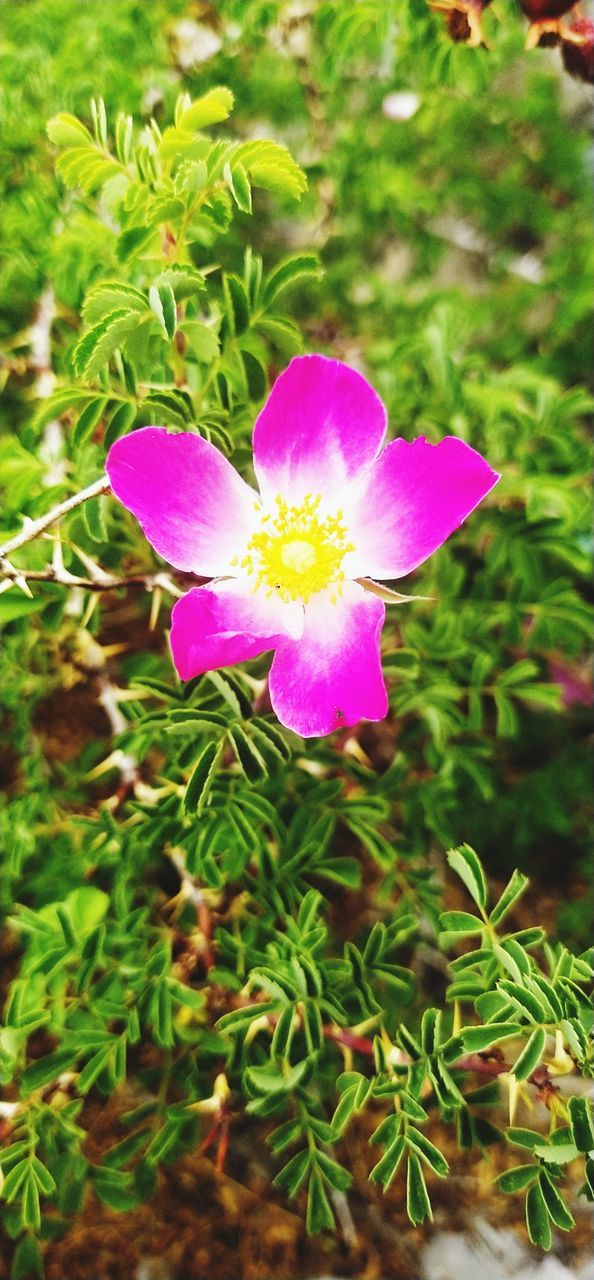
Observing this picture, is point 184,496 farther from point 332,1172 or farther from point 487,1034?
point 332,1172

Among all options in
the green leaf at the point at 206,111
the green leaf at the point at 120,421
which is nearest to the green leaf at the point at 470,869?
the green leaf at the point at 120,421

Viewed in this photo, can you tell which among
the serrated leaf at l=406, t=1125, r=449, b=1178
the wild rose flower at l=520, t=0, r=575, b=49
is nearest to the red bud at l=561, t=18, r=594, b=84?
the wild rose flower at l=520, t=0, r=575, b=49

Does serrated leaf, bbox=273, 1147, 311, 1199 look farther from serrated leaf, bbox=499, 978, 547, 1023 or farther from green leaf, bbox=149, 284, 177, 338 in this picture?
green leaf, bbox=149, 284, 177, 338

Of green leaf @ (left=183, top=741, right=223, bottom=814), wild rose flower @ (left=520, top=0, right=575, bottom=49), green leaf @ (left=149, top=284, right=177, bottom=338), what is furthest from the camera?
wild rose flower @ (left=520, top=0, right=575, bottom=49)

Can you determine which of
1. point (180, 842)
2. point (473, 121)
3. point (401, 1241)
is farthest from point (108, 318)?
point (473, 121)

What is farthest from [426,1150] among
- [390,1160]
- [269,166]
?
[269,166]

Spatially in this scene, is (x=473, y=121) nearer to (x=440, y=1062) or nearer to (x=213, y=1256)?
(x=440, y=1062)
